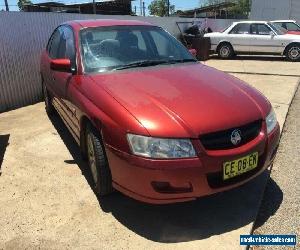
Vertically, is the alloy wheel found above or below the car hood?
below

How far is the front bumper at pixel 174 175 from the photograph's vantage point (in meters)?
2.88

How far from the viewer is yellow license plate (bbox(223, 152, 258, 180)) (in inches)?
118

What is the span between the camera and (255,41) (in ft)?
49.3

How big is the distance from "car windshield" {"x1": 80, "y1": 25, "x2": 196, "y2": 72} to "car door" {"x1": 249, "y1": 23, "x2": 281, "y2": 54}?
11.0m

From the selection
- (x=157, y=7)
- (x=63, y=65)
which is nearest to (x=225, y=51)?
(x=63, y=65)

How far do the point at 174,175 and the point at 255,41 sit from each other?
525 inches

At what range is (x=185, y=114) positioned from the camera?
10.0 ft

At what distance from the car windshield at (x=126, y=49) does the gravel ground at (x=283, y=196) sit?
1680 mm

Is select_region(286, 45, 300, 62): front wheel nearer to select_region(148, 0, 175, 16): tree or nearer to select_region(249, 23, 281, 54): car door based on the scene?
select_region(249, 23, 281, 54): car door

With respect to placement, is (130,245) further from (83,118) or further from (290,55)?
(290,55)

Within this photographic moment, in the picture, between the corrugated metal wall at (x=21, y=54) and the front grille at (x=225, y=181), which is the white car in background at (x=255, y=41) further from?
the front grille at (x=225, y=181)

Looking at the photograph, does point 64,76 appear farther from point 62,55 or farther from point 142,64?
point 142,64

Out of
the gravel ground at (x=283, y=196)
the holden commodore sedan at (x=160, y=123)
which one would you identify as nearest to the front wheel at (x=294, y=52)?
the gravel ground at (x=283, y=196)

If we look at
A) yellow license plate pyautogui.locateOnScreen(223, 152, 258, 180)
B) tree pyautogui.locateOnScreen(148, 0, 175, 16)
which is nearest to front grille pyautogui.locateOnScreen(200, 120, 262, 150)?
yellow license plate pyautogui.locateOnScreen(223, 152, 258, 180)
